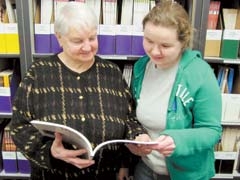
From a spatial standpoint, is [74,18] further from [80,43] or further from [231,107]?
[231,107]

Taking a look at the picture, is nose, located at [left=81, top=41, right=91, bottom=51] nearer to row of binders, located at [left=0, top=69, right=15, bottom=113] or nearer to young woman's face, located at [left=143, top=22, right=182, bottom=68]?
young woman's face, located at [left=143, top=22, right=182, bottom=68]

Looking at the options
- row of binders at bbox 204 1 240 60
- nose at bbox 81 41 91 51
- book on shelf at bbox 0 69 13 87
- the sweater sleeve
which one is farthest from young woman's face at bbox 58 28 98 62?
row of binders at bbox 204 1 240 60

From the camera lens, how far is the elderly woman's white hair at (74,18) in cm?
122

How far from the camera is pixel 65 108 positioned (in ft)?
4.32

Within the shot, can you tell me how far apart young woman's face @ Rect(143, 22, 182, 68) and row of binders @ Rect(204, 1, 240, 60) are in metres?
0.54

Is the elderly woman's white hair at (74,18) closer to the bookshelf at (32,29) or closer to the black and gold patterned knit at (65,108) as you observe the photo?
the black and gold patterned knit at (65,108)

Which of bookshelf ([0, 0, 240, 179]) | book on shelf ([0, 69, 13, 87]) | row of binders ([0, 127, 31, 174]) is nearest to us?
bookshelf ([0, 0, 240, 179])

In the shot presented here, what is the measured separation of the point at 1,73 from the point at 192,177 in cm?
131

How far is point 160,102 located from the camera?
1.33 m

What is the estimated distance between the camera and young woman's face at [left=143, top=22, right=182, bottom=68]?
1.19 m

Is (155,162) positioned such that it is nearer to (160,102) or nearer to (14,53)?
(160,102)

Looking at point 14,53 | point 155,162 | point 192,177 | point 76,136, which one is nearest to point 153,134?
point 155,162

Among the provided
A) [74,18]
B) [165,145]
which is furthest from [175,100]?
[74,18]

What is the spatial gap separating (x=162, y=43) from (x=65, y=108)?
0.52 metres
